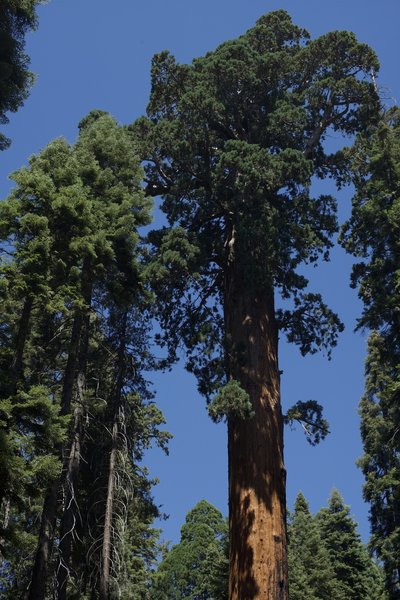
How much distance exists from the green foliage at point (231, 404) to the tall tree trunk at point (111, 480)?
3071mm

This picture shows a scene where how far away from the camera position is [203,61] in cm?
1603

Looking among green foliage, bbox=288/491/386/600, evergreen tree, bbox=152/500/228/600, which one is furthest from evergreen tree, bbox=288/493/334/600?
evergreen tree, bbox=152/500/228/600

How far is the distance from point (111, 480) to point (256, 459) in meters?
3.47

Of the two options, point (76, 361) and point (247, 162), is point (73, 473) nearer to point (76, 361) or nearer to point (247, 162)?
point (76, 361)

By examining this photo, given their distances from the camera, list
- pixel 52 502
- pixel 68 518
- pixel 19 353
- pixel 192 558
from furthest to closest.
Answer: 1. pixel 192 558
2. pixel 68 518
3. pixel 52 502
4. pixel 19 353

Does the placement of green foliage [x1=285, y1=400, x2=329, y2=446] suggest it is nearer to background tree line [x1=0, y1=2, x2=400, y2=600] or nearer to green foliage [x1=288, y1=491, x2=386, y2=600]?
background tree line [x1=0, y1=2, x2=400, y2=600]

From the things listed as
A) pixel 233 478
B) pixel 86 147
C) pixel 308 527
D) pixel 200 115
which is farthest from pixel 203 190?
pixel 308 527

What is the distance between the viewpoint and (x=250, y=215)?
44.0ft

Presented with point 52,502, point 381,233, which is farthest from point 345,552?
point 52,502

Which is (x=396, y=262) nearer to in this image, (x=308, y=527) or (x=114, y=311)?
(x=114, y=311)

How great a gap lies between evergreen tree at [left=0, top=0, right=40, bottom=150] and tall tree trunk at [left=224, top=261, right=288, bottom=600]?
16.3ft

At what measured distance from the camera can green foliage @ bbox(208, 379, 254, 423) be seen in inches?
438

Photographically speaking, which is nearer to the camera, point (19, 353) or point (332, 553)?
point (19, 353)

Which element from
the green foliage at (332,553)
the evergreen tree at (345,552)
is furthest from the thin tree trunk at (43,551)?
the evergreen tree at (345,552)
